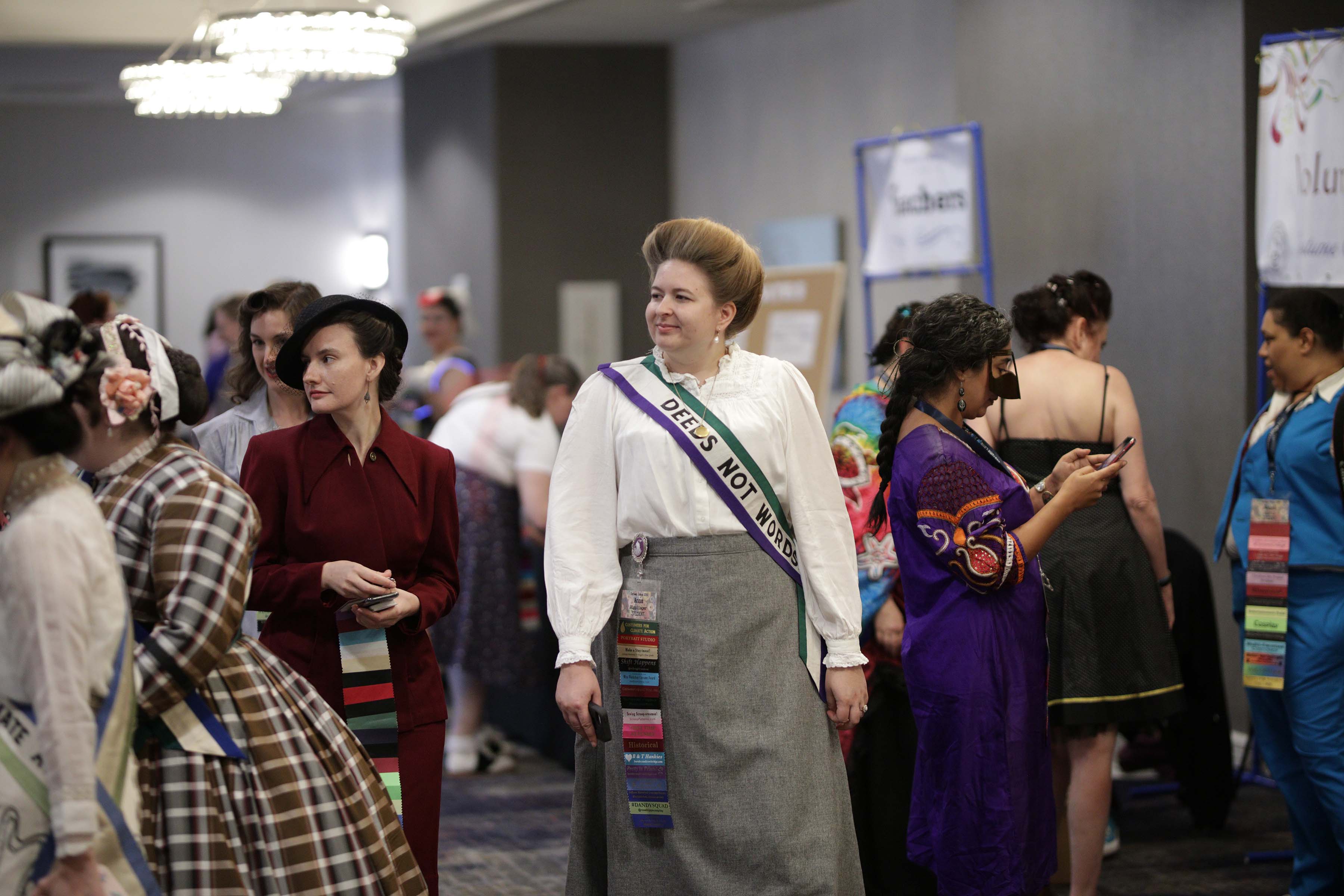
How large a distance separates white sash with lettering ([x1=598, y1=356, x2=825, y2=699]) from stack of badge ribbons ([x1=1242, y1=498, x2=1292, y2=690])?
159cm

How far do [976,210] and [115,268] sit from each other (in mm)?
8828

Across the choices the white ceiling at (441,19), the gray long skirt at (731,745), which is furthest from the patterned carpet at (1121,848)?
the white ceiling at (441,19)

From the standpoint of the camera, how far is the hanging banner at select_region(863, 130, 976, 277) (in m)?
5.64

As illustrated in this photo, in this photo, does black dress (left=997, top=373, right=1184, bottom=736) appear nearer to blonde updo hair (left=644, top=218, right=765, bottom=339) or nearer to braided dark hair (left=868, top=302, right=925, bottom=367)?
braided dark hair (left=868, top=302, right=925, bottom=367)

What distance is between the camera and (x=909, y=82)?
7.29 metres

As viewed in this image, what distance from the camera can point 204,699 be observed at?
2.06 meters

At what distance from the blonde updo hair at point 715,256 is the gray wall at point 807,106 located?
182 inches

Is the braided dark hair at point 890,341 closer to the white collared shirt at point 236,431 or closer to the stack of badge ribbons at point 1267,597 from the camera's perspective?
the stack of badge ribbons at point 1267,597

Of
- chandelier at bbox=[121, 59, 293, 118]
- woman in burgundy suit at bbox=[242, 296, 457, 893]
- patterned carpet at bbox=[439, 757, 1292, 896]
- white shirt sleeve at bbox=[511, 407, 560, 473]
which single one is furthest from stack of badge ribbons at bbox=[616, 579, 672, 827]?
chandelier at bbox=[121, 59, 293, 118]

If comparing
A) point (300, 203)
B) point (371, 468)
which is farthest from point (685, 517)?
point (300, 203)

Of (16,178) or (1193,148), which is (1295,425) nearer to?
(1193,148)

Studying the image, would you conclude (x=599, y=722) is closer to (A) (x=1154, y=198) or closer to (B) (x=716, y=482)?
(B) (x=716, y=482)

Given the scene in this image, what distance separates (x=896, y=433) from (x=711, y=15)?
234 inches

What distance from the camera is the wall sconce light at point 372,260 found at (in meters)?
12.5
